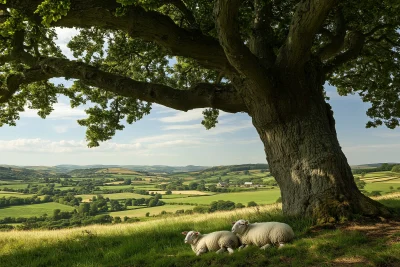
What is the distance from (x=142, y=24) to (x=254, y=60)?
372cm

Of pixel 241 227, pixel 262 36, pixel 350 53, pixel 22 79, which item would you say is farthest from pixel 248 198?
pixel 241 227

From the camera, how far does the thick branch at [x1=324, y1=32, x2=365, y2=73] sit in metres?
11.7

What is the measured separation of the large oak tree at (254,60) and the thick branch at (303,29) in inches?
1.2

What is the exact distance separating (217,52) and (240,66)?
1841 millimetres

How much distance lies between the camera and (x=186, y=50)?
10156 mm

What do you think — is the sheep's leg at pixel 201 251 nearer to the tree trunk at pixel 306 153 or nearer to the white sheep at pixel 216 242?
the white sheep at pixel 216 242

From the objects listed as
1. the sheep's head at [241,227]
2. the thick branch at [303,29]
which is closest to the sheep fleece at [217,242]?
the sheep's head at [241,227]

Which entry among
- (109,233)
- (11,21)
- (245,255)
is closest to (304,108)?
(245,255)

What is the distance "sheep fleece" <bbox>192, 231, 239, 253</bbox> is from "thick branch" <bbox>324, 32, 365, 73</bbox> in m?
7.68

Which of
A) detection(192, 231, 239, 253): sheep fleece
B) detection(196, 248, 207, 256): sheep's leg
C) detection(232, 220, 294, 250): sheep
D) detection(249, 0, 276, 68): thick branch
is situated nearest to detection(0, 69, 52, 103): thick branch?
detection(249, 0, 276, 68): thick branch

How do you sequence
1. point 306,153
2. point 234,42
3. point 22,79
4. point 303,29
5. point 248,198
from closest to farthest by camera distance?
point 234,42, point 303,29, point 306,153, point 22,79, point 248,198

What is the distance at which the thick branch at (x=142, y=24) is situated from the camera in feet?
29.9

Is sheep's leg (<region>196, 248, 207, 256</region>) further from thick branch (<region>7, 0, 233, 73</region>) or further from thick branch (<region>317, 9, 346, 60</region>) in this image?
thick branch (<region>317, 9, 346, 60</region>)

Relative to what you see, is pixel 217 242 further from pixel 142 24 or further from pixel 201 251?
pixel 142 24
